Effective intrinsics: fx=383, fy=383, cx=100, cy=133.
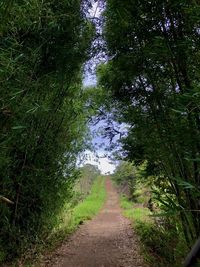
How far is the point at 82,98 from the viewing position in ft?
24.6

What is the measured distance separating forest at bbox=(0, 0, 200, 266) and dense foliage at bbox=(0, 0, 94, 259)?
2cm

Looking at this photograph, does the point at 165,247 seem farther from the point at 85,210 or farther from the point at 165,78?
the point at 85,210

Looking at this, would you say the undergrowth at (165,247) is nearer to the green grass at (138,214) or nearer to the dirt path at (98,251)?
Answer: the dirt path at (98,251)

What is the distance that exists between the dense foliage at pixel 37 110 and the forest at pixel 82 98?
2 centimetres

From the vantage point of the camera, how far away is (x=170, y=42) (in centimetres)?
321

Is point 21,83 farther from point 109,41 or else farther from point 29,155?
point 29,155

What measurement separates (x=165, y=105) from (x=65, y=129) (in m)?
2.90

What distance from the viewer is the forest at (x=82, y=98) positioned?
3.16 meters

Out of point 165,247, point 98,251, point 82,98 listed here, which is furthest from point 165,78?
point 98,251

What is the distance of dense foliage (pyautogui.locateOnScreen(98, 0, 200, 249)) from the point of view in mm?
3018

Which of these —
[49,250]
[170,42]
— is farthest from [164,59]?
[49,250]

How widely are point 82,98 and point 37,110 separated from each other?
10.1 feet

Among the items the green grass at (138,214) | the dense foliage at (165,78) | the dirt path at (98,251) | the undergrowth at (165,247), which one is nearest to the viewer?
the dense foliage at (165,78)

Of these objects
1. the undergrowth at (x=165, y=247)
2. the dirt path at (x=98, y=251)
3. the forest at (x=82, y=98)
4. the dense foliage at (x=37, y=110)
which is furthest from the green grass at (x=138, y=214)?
the forest at (x=82, y=98)
